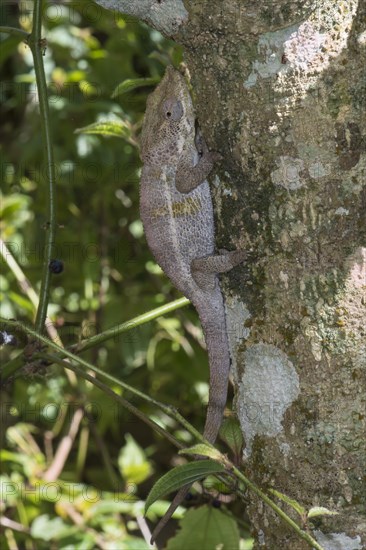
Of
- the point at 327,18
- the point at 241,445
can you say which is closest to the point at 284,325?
the point at 241,445

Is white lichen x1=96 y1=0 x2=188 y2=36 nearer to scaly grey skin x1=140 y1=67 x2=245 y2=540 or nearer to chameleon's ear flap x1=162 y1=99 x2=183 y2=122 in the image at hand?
scaly grey skin x1=140 y1=67 x2=245 y2=540

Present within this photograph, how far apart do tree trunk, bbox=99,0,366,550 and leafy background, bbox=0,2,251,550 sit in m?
1.12

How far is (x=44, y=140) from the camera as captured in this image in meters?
1.75

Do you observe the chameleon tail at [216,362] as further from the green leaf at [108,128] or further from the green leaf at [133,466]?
the green leaf at [133,466]

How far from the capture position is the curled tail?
1614 millimetres

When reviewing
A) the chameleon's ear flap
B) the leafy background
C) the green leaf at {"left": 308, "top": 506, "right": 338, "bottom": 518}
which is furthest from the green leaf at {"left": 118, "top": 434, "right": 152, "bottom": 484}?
the green leaf at {"left": 308, "top": 506, "right": 338, "bottom": 518}

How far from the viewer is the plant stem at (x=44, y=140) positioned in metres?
1.70

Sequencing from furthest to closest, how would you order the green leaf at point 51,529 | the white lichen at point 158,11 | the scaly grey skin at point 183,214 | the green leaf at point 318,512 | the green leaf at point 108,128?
the green leaf at point 51,529 → the green leaf at point 108,128 → the scaly grey skin at point 183,214 → the white lichen at point 158,11 → the green leaf at point 318,512

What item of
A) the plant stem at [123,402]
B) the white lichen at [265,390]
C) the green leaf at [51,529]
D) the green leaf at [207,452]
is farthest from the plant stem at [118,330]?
the green leaf at [51,529]

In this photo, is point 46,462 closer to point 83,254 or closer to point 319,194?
point 83,254

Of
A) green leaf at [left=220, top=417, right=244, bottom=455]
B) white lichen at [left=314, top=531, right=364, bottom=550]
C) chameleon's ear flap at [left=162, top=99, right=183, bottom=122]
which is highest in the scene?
chameleon's ear flap at [left=162, top=99, right=183, bottom=122]

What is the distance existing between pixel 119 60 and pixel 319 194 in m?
1.67

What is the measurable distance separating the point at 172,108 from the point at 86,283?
112 centimetres

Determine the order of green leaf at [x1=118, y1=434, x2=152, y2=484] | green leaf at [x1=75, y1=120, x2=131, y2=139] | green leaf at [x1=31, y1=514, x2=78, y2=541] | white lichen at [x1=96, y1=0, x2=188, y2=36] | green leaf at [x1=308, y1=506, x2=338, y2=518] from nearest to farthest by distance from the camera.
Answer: green leaf at [x1=308, y1=506, x2=338, y2=518]
white lichen at [x1=96, y1=0, x2=188, y2=36]
green leaf at [x1=75, y1=120, x2=131, y2=139]
green leaf at [x1=31, y1=514, x2=78, y2=541]
green leaf at [x1=118, y1=434, x2=152, y2=484]
